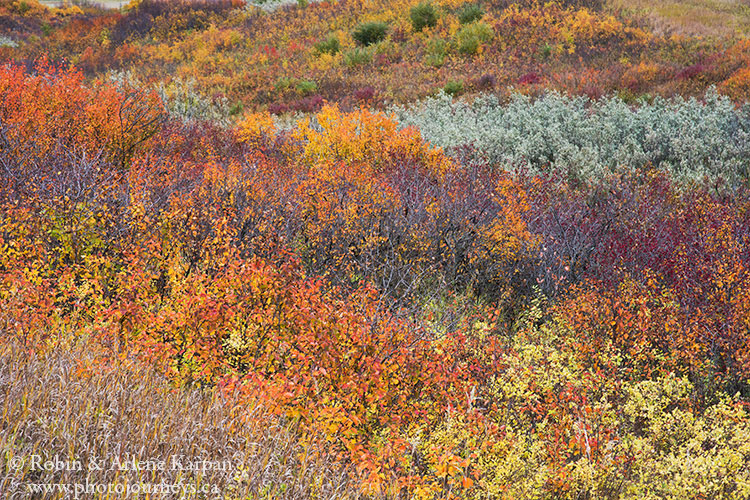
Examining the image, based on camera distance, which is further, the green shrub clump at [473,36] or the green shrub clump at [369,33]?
the green shrub clump at [369,33]

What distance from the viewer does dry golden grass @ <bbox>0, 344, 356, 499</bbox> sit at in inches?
112

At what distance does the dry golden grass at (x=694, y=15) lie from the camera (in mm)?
25219

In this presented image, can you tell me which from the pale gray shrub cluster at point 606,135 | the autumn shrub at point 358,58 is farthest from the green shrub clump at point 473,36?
the pale gray shrub cluster at point 606,135

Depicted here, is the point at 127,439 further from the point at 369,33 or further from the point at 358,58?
the point at 369,33

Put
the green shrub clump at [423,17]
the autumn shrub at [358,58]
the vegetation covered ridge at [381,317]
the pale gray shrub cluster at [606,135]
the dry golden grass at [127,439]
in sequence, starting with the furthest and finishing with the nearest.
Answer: the green shrub clump at [423,17] → the autumn shrub at [358,58] → the pale gray shrub cluster at [606,135] → the vegetation covered ridge at [381,317] → the dry golden grass at [127,439]

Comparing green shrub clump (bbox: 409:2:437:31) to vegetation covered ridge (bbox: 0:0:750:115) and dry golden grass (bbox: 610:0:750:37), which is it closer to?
vegetation covered ridge (bbox: 0:0:750:115)

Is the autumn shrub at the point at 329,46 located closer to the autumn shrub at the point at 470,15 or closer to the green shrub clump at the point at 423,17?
the green shrub clump at the point at 423,17

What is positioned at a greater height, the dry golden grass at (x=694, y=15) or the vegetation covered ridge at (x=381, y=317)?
the dry golden grass at (x=694, y=15)

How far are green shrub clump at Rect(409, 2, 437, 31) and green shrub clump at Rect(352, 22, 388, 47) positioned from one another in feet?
5.81

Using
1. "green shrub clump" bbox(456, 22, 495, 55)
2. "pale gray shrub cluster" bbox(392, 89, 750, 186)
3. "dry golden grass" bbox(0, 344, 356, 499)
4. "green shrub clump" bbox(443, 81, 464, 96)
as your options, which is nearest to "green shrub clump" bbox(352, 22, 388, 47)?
"green shrub clump" bbox(456, 22, 495, 55)

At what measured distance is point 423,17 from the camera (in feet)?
97.9

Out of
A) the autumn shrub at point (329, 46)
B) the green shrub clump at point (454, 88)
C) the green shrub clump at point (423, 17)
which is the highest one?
the green shrub clump at point (423, 17)

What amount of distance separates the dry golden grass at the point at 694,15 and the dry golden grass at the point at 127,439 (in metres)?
28.3

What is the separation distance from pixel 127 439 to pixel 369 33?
2984 cm
